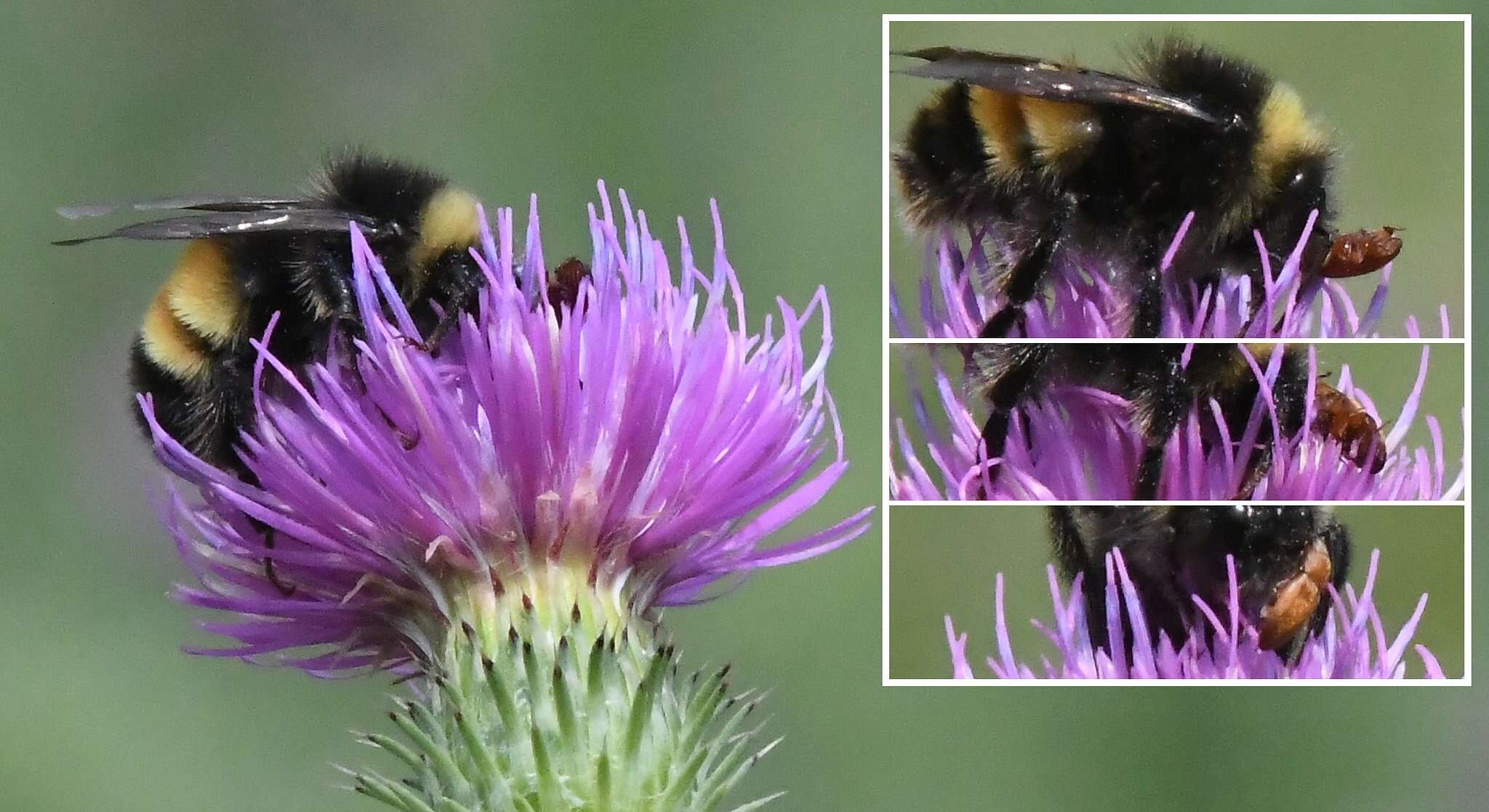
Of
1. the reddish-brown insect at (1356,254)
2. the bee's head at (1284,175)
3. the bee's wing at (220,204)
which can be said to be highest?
the bee's head at (1284,175)

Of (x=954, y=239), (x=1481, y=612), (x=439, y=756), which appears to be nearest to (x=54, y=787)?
(x=439, y=756)

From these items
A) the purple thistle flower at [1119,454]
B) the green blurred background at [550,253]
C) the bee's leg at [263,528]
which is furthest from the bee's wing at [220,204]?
the green blurred background at [550,253]

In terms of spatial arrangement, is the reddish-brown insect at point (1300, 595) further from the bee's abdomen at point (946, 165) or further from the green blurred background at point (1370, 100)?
the bee's abdomen at point (946, 165)

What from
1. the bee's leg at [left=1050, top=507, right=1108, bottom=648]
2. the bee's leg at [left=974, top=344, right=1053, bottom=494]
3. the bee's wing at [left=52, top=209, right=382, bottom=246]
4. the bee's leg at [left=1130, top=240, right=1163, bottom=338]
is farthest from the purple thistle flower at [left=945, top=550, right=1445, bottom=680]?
the bee's wing at [left=52, top=209, right=382, bottom=246]

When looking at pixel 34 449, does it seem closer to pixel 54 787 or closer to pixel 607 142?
pixel 54 787

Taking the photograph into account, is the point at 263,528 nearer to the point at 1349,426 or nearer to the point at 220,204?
the point at 220,204

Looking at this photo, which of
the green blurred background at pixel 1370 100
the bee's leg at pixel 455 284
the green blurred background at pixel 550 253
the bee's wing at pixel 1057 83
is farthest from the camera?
the green blurred background at pixel 550 253
